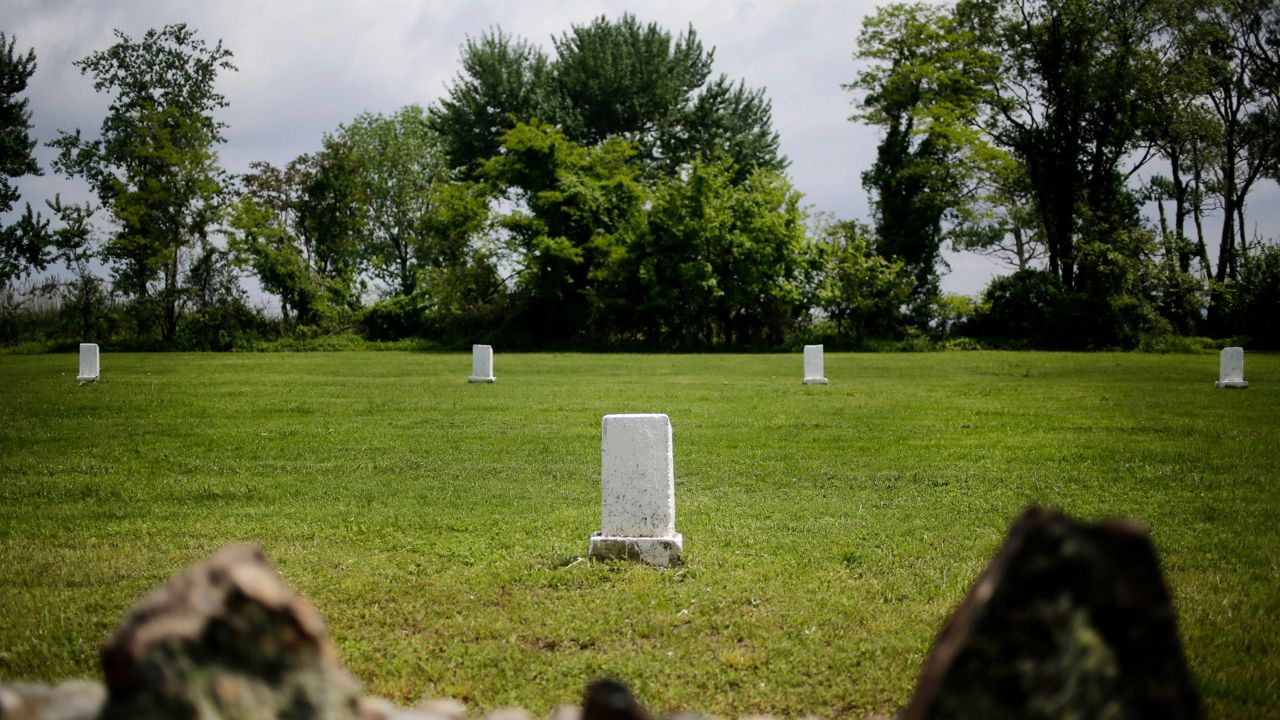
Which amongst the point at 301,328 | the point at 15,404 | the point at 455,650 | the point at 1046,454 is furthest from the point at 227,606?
the point at 301,328

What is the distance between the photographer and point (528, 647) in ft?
18.6

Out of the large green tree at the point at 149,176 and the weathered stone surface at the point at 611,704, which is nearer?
the weathered stone surface at the point at 611,704

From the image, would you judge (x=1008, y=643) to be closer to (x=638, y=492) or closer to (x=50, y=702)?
(x=50, y=702)

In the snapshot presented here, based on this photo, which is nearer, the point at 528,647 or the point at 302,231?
the point at 528,647

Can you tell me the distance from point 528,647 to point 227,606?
420 centimetres

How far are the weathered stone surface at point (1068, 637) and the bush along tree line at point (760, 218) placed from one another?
132ft

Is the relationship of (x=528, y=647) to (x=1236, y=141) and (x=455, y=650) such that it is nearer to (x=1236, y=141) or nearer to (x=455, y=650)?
(x=455, y=650)

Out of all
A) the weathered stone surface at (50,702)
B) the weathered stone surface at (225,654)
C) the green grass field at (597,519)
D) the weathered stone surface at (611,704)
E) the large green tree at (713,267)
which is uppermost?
the large green tree at (713,267)

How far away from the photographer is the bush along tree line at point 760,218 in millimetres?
40844

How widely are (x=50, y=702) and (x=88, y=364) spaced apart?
22.9m

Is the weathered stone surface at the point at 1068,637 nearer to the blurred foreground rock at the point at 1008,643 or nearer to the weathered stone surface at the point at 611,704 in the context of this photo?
the blurred foreground rock at the point at 1008,643

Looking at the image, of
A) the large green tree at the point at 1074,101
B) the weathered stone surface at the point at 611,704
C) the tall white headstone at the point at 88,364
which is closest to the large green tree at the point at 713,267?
the large green tree at the point at 1074,101

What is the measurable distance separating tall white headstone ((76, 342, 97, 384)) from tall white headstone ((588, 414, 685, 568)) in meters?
18.4

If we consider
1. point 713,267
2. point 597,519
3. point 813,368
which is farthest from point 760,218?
point 597,519
